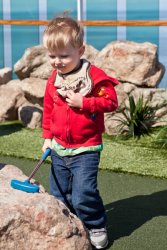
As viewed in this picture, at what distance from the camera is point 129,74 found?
7598 millimetres

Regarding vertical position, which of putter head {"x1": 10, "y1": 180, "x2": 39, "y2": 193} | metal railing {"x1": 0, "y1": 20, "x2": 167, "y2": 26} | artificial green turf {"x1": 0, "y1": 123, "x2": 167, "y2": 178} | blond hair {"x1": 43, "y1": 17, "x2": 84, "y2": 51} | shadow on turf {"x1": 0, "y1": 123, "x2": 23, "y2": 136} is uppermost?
blond hair {"x1": 43, "y1": 17, "x2": 84, "y2": 51}

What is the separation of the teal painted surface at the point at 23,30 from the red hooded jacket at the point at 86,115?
16.6ft

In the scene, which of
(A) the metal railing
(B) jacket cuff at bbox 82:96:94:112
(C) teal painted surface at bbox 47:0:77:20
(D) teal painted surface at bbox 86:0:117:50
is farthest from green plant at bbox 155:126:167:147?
(B) jacket cuff at bbox 82:96:94:112

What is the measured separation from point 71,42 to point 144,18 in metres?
4.72

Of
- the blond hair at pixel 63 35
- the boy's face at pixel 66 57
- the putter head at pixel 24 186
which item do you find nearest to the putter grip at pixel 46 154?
the putter head at pixel 24 186

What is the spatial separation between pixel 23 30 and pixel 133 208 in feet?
15.6

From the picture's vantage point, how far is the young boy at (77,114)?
11.7 feet

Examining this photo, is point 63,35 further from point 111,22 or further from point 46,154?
point 111,22

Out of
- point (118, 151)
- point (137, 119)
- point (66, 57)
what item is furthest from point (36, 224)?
point (137, 119)

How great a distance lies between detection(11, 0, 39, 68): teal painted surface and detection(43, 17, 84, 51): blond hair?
16.9 feet

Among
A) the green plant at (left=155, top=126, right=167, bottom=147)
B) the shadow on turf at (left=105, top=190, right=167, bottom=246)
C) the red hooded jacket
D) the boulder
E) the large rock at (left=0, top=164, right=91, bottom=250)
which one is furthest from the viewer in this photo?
the boulder

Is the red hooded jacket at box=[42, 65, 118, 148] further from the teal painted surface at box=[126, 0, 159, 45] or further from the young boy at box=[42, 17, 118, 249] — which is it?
the teal painted surface at box=[126, 0, 159, 45]

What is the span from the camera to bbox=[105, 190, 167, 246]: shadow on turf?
13.4 ft

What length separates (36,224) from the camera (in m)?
3.17
